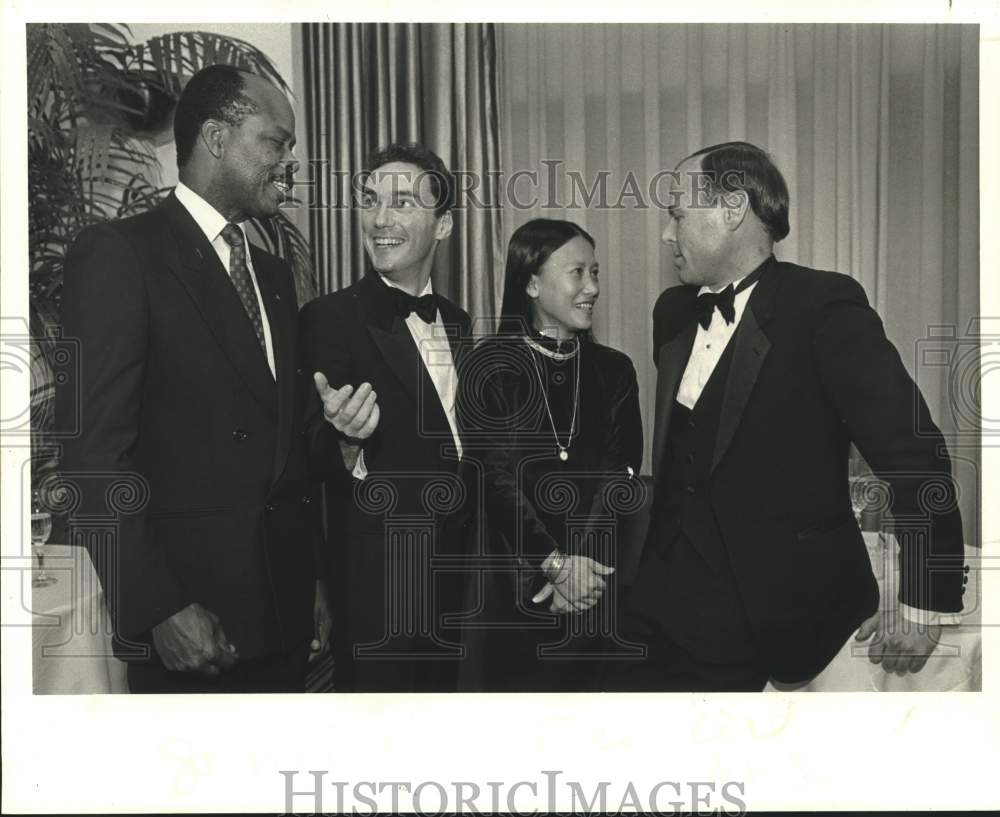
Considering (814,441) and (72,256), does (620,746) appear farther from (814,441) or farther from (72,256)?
(72,256)

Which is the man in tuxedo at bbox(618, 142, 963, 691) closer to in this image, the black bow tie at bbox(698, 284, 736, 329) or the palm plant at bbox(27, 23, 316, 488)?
the black bow tie at bbox(698, 284, 736, 329)

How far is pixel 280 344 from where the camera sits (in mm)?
2896

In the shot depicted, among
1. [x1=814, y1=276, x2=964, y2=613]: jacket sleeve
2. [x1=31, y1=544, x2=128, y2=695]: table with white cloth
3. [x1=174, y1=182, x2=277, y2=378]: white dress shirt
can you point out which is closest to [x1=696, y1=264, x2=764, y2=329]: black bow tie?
[x1=814, y1=276, x2=964, y2=613]: jacket sleeve

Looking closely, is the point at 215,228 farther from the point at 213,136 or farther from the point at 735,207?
the point at 735,207

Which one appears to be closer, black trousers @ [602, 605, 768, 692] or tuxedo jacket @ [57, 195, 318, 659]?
tuxedo jacket @ [57, 195, 318, 659]

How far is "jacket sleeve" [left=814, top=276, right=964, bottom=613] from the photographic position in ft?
9.43

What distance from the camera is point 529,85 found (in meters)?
2.93

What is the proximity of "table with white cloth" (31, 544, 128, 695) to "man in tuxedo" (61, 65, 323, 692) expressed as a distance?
6 centimetres

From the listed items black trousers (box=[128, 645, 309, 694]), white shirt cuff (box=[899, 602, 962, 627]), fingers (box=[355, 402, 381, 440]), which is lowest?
black trousers (box=[128, 645, 309, 694])

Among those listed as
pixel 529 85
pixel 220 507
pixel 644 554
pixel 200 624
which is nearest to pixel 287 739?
pixel 200 624

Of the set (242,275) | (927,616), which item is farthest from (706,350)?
(242,275)

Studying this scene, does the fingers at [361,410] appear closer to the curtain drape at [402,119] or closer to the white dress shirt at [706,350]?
the curtain drape at [402,119]

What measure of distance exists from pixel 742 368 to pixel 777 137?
66 cm

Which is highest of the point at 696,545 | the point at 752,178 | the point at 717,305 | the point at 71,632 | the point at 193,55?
the point at 193,55
